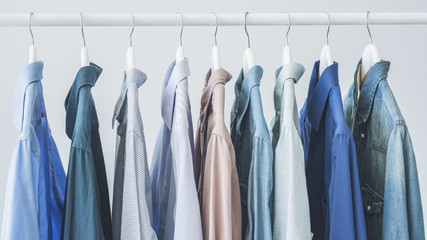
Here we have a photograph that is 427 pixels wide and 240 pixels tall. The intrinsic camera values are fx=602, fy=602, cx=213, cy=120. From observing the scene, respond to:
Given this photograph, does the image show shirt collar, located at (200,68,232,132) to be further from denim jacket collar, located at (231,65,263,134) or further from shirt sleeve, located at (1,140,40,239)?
shirt sleeve, located at (1,140,40,239)

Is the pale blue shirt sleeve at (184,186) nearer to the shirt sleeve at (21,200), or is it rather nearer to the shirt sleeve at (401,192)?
the shirt sleeve at (21,200)

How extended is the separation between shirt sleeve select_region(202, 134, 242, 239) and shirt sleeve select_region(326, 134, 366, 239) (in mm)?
167

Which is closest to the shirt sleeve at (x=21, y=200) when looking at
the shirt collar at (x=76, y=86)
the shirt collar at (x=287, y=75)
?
the shirt collar at (x=76, y=86)

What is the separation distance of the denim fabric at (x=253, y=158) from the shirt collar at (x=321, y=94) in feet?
0.40

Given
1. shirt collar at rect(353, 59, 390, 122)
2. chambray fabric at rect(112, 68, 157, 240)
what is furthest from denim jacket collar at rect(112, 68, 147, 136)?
shirt collar at rect(353, 59, 390, 122)

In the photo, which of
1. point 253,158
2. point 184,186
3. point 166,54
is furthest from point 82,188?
point 166,54

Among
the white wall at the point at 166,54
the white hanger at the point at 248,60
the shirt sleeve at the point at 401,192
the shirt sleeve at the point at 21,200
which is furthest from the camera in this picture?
the white wall at the point at 166,54

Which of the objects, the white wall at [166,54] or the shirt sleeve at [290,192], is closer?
the shirt sleeve at [290,192]

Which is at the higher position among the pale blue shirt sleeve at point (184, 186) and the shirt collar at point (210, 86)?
the shirt collar at point (210, 86)

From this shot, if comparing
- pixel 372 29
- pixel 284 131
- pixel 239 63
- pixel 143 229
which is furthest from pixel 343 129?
pixel 372 29

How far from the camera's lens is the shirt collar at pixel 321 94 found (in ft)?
3.67

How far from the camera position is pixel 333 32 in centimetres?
205

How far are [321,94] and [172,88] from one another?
0.28 m

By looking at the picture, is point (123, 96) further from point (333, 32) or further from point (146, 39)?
point (333, 32)
